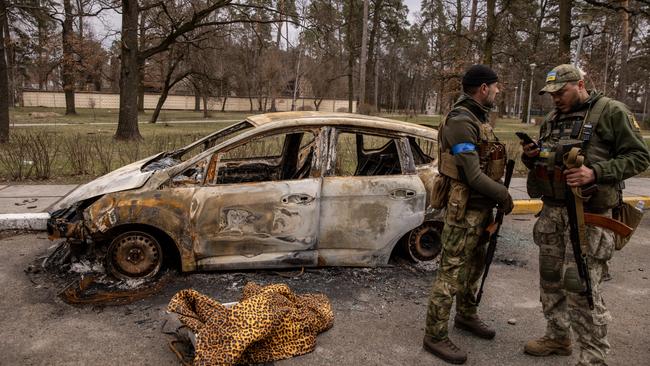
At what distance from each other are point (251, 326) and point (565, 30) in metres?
18.0

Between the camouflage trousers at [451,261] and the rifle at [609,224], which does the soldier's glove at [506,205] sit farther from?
the rifle at [609,224]

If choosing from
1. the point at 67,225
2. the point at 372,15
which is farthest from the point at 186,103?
the point at 67,225

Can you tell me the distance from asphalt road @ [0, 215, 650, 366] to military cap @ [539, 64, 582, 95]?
1.84 m

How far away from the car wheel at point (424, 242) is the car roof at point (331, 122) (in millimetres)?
956

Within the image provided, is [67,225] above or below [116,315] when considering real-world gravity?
above

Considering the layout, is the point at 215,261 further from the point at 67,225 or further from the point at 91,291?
the point at 67,225

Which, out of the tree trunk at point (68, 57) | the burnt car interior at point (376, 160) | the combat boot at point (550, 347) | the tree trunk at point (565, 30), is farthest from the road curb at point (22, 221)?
the tree trunk at point (68, 57)

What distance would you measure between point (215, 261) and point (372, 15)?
35.5m

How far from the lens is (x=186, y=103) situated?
170 ft

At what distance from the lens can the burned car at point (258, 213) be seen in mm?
4227

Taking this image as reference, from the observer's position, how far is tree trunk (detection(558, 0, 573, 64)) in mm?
16703

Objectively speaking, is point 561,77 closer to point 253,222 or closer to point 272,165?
point 253,222

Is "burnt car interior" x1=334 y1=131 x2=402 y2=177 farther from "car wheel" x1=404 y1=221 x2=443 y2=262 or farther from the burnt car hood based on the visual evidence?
the burnt car hood

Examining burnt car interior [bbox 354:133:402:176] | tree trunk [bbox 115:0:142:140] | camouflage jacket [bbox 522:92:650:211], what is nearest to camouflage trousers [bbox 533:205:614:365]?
camouflage jacket [bbox 522:92:650:211]
